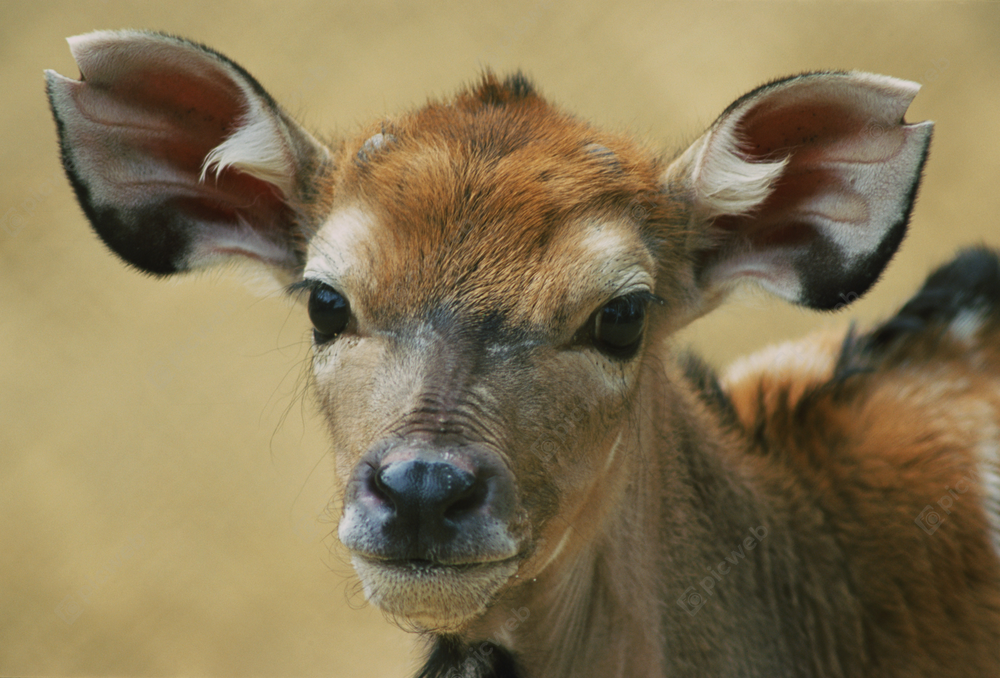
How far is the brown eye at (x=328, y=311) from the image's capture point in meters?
3.38

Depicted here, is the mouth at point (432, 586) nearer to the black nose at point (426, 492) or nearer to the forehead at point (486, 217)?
the black nose at point (426, 492)

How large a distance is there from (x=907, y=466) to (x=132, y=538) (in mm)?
6193

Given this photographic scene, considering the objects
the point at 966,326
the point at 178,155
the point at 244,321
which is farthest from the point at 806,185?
the point at 244,321

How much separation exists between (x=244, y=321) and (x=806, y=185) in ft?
20.8

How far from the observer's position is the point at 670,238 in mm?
3715

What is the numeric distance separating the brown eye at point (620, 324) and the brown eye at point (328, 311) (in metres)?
0.89

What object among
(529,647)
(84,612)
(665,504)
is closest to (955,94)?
(665,504)

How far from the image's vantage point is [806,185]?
3.82m

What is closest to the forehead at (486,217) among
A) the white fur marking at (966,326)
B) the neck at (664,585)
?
the neck at (664,585)

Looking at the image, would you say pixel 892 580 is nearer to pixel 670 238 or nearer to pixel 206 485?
pixel 670 238

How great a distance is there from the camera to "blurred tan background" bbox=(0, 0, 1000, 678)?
7.64m

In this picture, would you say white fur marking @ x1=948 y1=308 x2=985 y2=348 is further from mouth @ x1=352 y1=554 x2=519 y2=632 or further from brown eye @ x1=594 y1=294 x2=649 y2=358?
mouth @ x1=352 y1=554 x2=519 y2=632

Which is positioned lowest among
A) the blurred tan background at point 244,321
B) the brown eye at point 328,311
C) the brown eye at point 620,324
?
the blurred tan background at point 244,321

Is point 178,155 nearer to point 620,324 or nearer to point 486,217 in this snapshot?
point 486,217
